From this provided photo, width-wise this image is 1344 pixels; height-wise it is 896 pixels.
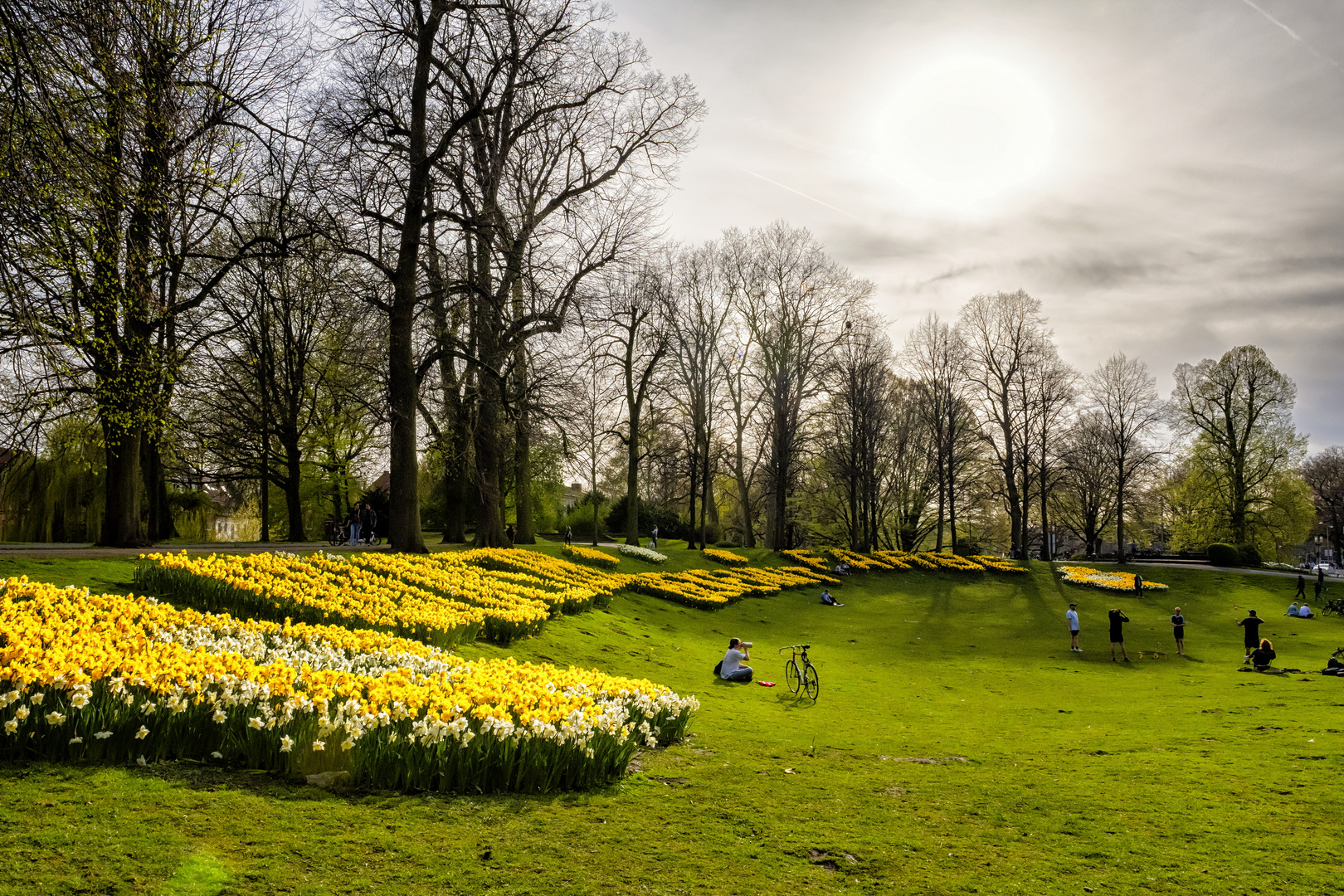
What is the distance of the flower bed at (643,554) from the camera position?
31297 mm

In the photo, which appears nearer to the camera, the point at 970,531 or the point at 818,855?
the point at 818,855

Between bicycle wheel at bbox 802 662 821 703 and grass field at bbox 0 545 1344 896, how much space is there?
0.84 ft

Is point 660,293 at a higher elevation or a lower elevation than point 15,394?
higher

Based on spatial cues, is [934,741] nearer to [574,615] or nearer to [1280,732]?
[1280,732]

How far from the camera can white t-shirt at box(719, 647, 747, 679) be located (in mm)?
12781

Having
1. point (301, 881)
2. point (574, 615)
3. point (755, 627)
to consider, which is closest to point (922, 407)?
point (755, 627)

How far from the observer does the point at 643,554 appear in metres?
31.6

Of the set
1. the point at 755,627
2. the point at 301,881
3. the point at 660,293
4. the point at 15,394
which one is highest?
the point at 660,293

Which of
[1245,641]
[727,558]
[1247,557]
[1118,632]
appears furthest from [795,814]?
[1247,557]

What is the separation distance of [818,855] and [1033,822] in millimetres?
1961

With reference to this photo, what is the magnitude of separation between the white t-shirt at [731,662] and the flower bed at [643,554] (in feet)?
59.4

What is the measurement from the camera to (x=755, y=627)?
869 inches

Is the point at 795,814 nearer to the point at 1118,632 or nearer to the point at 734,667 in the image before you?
the point at 734,667

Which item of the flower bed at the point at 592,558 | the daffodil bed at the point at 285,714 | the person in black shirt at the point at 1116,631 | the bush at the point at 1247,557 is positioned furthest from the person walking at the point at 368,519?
the bush at the point at 1247,557
